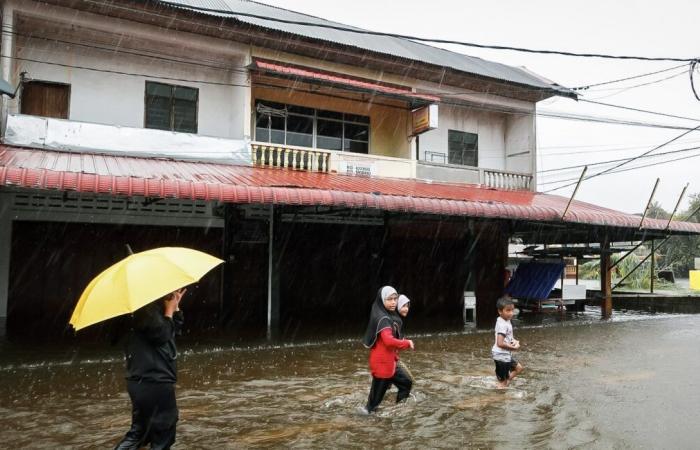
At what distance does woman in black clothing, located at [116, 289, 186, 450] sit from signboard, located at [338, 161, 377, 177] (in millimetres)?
9911

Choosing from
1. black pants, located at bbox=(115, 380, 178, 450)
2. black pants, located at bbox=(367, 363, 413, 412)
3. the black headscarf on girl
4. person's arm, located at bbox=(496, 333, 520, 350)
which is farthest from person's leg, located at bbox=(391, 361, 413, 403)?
black pants, located at bbox=(115, 380, 178, 450)

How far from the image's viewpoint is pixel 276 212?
12.5 metres

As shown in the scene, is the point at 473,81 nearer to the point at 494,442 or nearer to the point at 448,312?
the point at 448,312

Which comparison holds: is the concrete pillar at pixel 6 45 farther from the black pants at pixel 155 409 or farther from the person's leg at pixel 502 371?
the person's leg at pixel 502 371

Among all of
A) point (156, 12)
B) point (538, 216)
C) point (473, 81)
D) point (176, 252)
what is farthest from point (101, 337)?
point (473, 81)

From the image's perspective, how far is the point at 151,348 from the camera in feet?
11.6

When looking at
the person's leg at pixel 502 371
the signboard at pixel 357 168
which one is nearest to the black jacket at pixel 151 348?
the person's leg at pixel 502 371

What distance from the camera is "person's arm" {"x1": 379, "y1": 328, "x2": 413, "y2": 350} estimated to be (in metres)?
5.15

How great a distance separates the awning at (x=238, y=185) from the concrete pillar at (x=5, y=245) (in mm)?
1348

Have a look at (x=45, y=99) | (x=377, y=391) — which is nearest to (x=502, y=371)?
(x=377, y=391)

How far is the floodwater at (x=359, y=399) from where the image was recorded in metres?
5.04

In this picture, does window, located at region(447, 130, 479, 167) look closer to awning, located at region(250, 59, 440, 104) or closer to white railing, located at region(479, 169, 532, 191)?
white railing, located at region(479, 169, 532, 191)

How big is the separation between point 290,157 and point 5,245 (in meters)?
6.46

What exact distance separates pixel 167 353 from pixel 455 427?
317 centimetres
